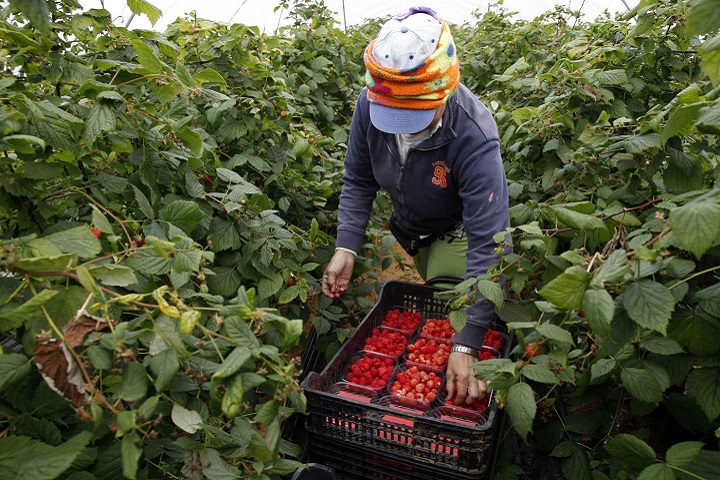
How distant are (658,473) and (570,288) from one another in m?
0.51

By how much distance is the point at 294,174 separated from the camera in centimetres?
257

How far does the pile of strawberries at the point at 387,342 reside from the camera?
7.41 ft

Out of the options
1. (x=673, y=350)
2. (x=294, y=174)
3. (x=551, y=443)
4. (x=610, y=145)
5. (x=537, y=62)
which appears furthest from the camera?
(x=537, y=62)

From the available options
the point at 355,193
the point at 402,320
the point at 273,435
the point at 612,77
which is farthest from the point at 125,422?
the point at 612,77

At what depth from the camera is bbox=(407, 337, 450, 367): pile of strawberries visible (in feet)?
7.06

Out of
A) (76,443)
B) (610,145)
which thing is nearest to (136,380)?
(76,443)

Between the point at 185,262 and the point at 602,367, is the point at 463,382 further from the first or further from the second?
the point at 185,262

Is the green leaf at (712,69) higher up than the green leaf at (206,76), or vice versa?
the green leaf at (712,69)

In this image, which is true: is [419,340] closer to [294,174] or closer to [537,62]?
[294,174]

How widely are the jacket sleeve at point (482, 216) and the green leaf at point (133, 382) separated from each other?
1234 mm

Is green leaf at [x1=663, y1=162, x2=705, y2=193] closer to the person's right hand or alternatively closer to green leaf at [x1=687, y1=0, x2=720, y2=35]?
green leaf at [x1=687, y1=0, x2=720, y2=35]

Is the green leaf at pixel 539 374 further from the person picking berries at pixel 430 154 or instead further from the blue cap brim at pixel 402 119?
the blue cap brim at pixel 402 119

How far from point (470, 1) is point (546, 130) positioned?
911 centimetres

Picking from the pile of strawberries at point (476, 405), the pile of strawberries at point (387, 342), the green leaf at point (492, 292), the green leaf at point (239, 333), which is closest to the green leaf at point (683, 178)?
the green leaf at point (492, 292)
